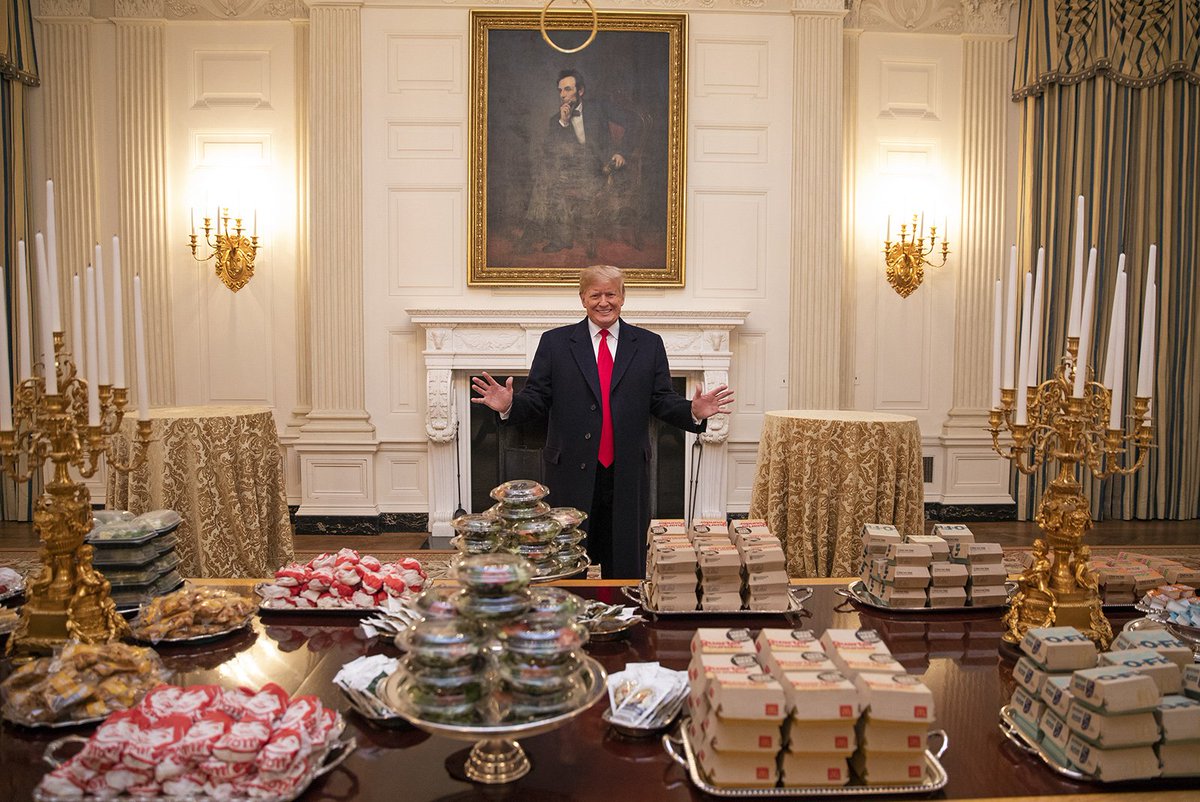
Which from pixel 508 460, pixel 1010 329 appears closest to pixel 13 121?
pixel 508 460

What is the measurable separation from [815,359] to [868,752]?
16.8ft

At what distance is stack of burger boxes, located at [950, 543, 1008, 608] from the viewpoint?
2086mm

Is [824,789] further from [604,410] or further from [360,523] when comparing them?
[360,523]

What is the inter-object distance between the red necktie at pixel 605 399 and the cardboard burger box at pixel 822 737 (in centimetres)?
201

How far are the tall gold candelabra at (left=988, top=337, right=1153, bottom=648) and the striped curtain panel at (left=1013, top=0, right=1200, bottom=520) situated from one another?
197 inches

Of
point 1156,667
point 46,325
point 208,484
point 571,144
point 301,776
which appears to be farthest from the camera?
point 571,144

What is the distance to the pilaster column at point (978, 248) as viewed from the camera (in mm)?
6297

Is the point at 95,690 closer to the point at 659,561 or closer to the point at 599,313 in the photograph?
the point at 659,561

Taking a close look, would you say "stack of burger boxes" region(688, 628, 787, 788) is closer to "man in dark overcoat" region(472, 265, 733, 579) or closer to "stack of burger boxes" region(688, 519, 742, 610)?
"stack of burger boxes" region(688, 519, 742, 610)

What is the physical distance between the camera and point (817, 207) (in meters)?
6.13

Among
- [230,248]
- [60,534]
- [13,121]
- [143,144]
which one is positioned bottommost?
[60,534]

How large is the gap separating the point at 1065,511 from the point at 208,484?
3650 millimetres

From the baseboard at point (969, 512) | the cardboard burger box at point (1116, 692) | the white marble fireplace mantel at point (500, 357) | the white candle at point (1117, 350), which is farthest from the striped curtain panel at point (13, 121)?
the baseboard at point (969, 512)

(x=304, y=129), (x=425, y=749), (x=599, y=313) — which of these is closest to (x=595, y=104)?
(x=304, y=129)
